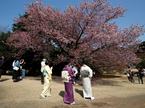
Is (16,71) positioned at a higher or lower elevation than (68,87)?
higher

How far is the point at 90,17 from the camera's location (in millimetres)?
29359

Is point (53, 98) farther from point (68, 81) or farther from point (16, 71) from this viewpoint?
point (16, 71)

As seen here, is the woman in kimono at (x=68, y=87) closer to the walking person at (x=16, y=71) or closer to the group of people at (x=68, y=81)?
the group of people at (x=68, y=81)

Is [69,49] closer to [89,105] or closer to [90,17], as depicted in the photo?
[90,17]

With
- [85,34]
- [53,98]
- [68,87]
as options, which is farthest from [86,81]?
[85,34]

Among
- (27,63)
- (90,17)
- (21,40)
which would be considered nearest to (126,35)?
A: (90,17)

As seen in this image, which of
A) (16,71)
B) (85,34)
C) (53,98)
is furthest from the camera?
(85,34)

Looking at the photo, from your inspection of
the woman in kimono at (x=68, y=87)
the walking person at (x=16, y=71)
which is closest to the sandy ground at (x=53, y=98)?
the woman in kimono at (x=68, y=87)

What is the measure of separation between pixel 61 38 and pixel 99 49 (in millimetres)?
3284

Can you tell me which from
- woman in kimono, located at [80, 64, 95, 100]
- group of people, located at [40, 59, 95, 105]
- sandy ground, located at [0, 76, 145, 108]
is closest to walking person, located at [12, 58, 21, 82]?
sandy ground, located at [0, 76, 145, 108]

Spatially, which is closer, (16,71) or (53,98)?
(53,98)

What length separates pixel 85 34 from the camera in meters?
29.6

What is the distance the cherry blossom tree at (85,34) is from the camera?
95.6 ft

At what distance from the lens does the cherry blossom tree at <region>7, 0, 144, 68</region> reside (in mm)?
29125
